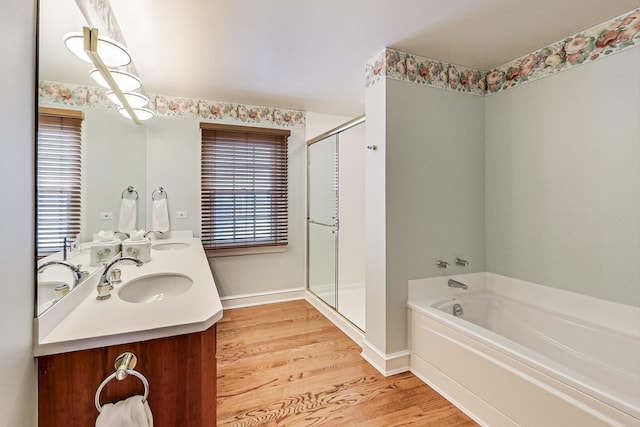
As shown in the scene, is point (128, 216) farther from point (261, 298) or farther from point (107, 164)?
point (261, 298)

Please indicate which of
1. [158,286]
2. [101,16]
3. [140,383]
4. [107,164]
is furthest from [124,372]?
[101,16]

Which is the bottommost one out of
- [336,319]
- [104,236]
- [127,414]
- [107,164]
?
[336,319]

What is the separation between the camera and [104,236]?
166 cm

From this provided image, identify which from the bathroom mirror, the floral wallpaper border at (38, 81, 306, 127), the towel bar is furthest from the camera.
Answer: the floral wallpaper border at (38, 81, 306, 127)

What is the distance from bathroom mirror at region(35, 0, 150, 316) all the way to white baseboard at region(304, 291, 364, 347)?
6.69 ft

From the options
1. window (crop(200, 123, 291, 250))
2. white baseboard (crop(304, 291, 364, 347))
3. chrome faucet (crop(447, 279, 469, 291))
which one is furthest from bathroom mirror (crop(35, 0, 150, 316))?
chrome faucet (crop(447, 279, 469, 291))

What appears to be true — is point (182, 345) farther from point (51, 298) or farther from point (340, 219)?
point (340, 219)

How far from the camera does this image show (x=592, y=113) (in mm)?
1887

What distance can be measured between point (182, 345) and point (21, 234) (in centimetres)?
58

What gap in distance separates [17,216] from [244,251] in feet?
8.87

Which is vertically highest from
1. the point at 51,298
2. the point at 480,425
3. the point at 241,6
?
the point at 241,6

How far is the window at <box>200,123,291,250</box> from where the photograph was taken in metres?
3.32

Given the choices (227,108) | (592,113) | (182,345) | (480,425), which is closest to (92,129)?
(182,345)

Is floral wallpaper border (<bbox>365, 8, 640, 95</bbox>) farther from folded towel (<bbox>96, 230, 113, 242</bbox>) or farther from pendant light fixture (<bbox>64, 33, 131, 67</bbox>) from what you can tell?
folded towel (<bbox>96, 230, 113, 242</bbox>)
